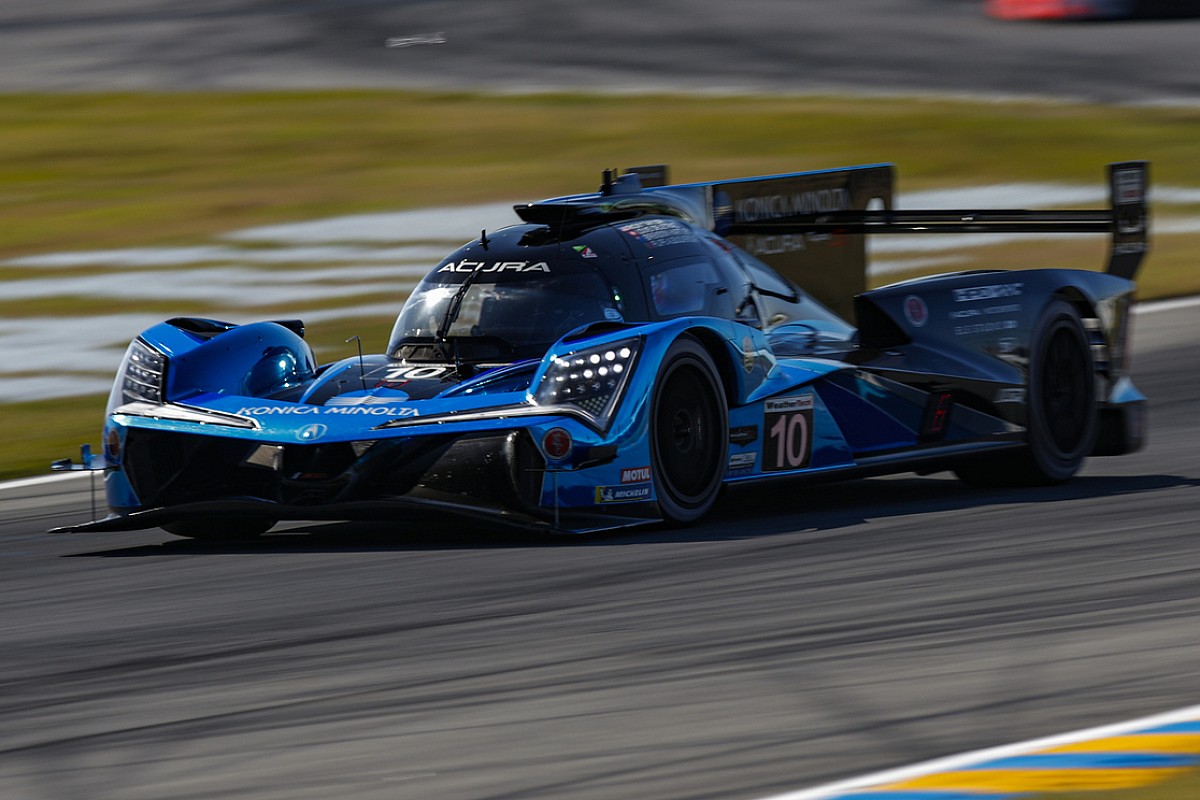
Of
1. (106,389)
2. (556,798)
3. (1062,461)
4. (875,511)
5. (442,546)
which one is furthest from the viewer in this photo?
(106,389)

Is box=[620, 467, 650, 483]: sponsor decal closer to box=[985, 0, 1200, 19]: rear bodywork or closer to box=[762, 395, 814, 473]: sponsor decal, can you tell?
box=[762, 395, 814, 473]: sponsor decal

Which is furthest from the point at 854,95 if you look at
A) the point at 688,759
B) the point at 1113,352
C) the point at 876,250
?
the point at 688,759

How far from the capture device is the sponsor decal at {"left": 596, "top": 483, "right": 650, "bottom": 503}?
698cm

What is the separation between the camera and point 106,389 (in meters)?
12.3

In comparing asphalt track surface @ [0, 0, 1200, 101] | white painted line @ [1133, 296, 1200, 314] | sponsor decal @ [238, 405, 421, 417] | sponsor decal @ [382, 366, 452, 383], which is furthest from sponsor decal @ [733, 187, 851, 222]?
asphalt track surface @ [0, 0, 1200, 101]

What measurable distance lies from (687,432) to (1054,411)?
2.24m

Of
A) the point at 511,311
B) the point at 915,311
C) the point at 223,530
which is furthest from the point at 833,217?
the point at 223,530

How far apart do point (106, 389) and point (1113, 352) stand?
6.50 meters

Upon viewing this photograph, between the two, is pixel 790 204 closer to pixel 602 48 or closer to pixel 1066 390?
pixel 1066 390

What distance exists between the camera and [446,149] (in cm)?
2325

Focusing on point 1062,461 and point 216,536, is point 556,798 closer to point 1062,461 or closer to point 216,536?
point 216,536

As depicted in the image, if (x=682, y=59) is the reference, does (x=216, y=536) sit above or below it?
below

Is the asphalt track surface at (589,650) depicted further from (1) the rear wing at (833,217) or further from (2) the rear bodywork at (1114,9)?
(2) the rear bodywork at (1114,9)

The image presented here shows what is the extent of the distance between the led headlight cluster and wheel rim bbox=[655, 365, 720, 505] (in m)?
1.97
